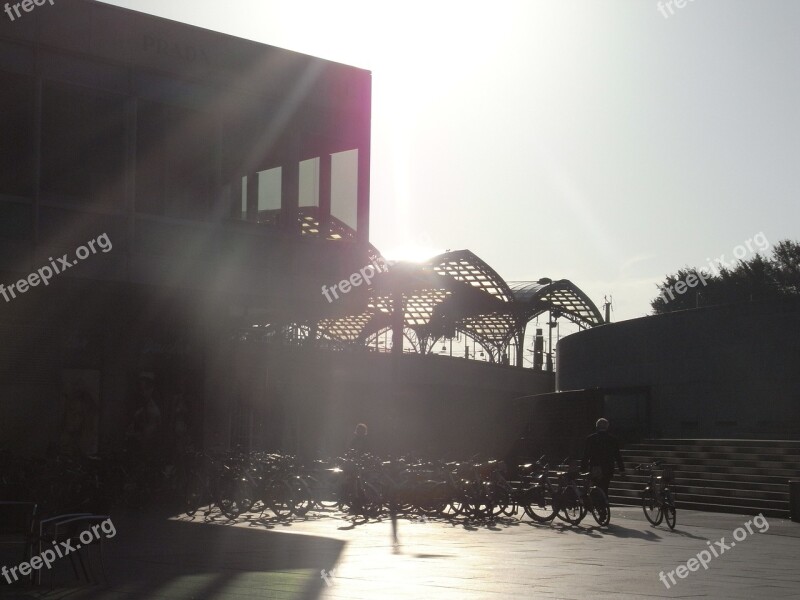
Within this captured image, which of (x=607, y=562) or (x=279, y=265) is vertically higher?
(x=279, y=265)

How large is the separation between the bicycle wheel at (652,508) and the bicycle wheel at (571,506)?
102 centimetres

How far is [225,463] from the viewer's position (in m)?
20.0

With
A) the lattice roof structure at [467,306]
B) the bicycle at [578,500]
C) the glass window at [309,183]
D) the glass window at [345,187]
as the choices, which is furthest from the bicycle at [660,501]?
the lattice roof structure at [467,306]

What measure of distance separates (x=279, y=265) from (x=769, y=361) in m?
17.4

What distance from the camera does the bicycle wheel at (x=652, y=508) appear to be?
57.6 ft

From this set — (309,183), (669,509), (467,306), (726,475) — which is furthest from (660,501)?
(467,306)

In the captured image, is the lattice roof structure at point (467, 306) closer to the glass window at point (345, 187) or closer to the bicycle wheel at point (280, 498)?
the glass window at point (345, 187)

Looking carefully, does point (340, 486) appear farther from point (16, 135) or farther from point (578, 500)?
point (16, 135)

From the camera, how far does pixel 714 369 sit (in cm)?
3428

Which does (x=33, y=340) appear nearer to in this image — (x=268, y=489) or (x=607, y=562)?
(x=268, y=489)

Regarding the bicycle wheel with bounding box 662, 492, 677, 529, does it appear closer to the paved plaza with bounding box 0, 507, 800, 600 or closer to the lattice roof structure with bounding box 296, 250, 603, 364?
the paved plaza with bounding box 0, 507, 800, 600

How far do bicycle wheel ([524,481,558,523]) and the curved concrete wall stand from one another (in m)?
14.8

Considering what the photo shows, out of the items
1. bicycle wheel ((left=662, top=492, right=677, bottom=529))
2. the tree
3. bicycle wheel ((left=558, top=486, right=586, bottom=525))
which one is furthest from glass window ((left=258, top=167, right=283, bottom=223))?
the tree

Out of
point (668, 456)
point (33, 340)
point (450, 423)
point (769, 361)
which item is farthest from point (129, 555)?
point (450, 423)
